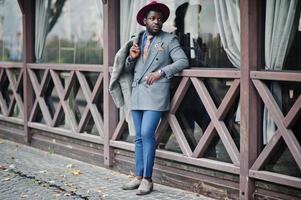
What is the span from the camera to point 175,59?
6.11 meters

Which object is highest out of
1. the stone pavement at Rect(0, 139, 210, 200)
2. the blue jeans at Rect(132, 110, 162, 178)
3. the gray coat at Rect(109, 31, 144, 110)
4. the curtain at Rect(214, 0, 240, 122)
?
A: the curtain at Rect(214, 0, 240, 122)

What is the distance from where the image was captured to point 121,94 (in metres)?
6.78

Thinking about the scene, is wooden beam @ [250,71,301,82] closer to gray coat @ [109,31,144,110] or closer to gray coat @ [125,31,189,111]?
gray coat @ [125,31,189,111]

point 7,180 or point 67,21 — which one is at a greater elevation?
point 67,21

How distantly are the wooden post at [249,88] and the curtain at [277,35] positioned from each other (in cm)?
7

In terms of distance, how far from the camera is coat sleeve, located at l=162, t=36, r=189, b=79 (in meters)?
6.03

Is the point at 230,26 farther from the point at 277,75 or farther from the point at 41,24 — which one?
the point at 41,24

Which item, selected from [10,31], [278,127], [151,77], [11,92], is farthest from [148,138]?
[10,31]

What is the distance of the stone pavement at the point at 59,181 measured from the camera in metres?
6.23

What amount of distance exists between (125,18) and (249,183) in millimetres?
2860

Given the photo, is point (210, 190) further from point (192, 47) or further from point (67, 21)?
point (67, 21)

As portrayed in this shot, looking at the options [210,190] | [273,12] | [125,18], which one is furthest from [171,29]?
[210,190]

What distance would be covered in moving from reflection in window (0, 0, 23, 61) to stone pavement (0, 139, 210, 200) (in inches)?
81.1

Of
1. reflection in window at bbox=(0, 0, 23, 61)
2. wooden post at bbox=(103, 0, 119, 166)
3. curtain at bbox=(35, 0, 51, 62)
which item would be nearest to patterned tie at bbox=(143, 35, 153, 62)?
wooden post at bbox=(103, 0, 119, 166)
